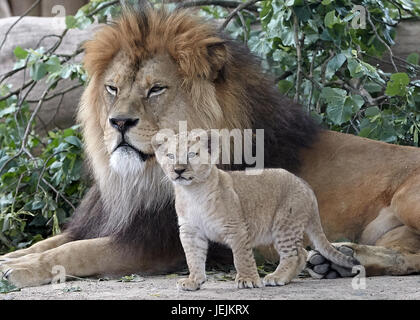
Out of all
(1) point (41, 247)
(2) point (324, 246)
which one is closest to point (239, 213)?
(2) point (324, 246)

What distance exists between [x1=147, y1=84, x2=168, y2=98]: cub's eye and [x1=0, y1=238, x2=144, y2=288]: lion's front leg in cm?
82

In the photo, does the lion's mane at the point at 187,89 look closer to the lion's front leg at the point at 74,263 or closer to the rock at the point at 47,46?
the lion's front leg at the point at 74,263

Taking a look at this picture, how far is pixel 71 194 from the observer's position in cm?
537

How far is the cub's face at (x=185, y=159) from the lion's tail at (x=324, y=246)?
67 cm

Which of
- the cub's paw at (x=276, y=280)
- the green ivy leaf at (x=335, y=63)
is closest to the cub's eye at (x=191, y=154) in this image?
the cub's paw at (x=276, y=280)

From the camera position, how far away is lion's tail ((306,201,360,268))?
342cm

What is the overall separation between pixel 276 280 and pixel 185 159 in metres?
0.70

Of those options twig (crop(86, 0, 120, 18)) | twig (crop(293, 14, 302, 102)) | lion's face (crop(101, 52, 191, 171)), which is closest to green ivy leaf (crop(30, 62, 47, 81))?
twig (crop(86, 0, 120, 18))

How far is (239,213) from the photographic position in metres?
3.14

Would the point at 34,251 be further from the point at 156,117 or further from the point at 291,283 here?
the point at 291,283

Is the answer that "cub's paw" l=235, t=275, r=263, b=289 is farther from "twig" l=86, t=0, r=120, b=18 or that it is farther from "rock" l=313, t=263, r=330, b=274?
"twig" l=86, t=0, r=120, b=18

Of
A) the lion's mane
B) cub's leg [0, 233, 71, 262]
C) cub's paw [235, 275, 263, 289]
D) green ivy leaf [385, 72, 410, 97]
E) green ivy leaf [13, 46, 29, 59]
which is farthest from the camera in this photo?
green ivy leaf [13, 46, 29, 59]

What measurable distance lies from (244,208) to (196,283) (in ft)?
1.17
